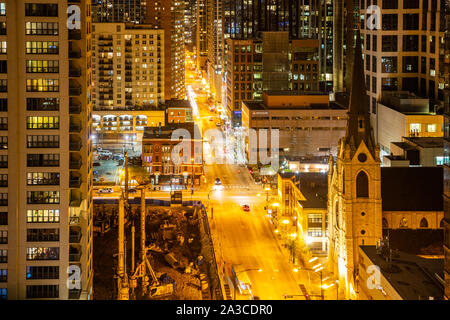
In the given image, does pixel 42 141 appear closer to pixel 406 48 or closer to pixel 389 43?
pixel 389 43

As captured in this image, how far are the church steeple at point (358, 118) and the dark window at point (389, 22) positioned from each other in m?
50.5

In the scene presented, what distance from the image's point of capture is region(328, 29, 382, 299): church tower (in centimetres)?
6138

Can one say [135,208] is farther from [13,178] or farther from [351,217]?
[13,178]

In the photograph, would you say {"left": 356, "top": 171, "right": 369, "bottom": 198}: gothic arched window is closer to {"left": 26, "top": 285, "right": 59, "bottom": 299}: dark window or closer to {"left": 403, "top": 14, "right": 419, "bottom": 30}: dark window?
{"left": 26, "top": 285, "right": 59, "bottom": 299}: dark window

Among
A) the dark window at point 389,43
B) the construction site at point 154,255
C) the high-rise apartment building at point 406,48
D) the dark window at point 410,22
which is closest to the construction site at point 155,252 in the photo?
the construction site at point 154,255

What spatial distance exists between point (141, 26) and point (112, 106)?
58.9 ft

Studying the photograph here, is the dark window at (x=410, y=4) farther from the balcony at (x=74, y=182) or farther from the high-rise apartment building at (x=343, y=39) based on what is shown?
the balcony at (x=74, y=182)

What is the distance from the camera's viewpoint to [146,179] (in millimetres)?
109438

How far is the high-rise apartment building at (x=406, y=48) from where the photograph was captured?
354ft

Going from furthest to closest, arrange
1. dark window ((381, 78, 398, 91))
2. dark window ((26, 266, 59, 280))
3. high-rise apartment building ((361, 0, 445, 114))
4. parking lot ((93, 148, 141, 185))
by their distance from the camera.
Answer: parking lot ((93, 148, 141, 185))
dark window ((381, 78, 398, 91))
high-rise apartment building ((361, 0, 445, 114))
dark window ((26, 266, 59, 280))

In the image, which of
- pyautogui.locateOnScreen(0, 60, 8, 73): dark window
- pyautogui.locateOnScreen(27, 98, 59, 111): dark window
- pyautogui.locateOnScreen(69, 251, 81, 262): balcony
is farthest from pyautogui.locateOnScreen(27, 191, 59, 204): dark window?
pyautogui.locateOnScreen(0, 60, 8, 73): dark window

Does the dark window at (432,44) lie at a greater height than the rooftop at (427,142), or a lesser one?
greater
